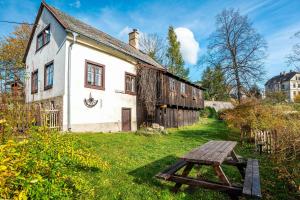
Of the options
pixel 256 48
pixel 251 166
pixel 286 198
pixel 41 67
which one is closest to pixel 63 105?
A: pixel 41 67

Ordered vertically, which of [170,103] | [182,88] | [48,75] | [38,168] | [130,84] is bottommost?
[38,168]

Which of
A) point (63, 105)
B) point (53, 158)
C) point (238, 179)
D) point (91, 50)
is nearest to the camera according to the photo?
point (53, 158)

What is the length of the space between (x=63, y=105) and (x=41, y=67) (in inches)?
206

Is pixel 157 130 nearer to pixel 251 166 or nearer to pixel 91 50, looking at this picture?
pixel 91 50

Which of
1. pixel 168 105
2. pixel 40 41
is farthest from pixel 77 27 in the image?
pixel 168 105

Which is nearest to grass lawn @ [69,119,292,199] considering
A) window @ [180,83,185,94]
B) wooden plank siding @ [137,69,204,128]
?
wooden plank siding @ [137,69,204,128]

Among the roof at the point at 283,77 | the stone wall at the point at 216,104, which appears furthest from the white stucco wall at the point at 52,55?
the roof at the point at 283,77

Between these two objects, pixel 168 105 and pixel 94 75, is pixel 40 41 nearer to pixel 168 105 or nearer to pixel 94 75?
pixel 94 75

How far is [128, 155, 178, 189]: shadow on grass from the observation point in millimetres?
4652

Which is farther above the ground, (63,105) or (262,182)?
(63,105)

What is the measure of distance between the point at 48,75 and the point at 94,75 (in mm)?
3434

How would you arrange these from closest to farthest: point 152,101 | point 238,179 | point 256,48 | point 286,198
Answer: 1. point 286,198
2. point 238,179
3. point 152,101
4. point 256,48

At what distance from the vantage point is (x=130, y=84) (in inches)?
645

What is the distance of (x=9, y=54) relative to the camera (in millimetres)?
23812
